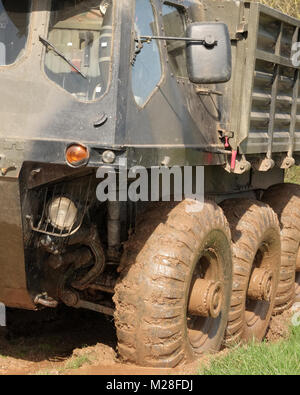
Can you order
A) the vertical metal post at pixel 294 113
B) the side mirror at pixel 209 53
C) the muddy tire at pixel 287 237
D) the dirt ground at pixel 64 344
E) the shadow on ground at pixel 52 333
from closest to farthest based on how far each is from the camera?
the side mirror at pixel 209 53 < the dirt ground at pixel 64 344 < the shadow on ground at pixel 52 333 < the vertical metal post at pixel 294 113 < the muddy tire at pixel 287 237

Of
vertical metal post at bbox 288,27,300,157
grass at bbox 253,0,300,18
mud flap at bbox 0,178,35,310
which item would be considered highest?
grass at bbox 253,0,300,18

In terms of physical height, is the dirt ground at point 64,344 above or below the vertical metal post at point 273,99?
below

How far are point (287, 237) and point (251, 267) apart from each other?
1009 millimetres

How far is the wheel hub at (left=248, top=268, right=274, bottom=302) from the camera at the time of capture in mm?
5184

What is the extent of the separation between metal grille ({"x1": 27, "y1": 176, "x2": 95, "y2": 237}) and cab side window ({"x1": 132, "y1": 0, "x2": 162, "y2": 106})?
57 cm

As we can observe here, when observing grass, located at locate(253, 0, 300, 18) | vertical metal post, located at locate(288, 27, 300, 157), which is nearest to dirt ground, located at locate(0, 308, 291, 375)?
vertical metal post, located at locate(288, 27, 300, 157)

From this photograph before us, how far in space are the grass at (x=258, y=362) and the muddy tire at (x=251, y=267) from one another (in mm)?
795

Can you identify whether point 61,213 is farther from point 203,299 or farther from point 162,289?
point 203,299

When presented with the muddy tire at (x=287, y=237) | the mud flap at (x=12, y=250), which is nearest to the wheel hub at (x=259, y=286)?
the muddy tire at (x=287, y=237)

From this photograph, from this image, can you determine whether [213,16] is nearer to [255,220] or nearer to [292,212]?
[255,220]

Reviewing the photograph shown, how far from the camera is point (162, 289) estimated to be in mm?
3863

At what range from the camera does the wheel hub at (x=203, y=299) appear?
424cm

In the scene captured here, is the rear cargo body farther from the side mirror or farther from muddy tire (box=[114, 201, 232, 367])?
the side mirror

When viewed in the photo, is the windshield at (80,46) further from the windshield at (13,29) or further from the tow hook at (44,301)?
the tow hook at (44,301)
